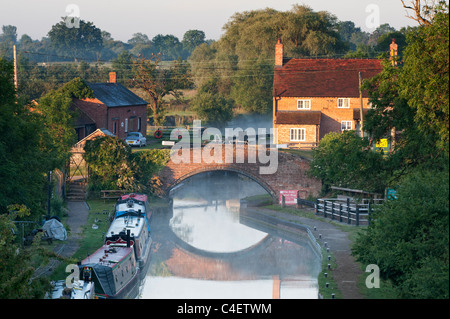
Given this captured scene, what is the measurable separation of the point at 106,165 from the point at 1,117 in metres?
15.3

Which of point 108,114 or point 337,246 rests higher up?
point 108,114

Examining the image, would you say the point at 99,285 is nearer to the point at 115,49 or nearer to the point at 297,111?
the point at 297,111

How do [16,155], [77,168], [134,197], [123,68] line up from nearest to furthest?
[16,155] → [134,197] → [77,168] → [123,68]

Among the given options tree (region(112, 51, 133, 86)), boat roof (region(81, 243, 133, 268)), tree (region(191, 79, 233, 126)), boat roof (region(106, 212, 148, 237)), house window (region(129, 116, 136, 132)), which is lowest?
boat roof (region(81, 243, 133, 268))

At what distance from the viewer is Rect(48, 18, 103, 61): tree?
12294 centimetres

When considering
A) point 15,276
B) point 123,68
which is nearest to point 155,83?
point 123,68

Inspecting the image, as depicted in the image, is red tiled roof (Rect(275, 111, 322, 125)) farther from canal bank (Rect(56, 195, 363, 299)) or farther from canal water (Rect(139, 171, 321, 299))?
canal bank (Rect(56, 195, 363, 299))

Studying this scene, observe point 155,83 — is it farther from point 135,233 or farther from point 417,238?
point 417,238

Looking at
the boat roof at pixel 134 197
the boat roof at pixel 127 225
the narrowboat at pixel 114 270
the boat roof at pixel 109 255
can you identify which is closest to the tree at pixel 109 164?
the boat roof at pixel 134 197

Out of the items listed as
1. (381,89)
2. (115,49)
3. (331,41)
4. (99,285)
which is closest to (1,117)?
(99,285)

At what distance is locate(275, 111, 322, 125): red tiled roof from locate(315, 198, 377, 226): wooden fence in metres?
14.9

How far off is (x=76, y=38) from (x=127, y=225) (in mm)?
104990

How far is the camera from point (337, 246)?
2798cm

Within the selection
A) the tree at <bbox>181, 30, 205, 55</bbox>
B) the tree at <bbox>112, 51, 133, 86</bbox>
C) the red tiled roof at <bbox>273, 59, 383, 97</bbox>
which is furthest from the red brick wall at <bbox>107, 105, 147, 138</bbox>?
the tree at <bbox>181, 30, 205, 55</bbox>
